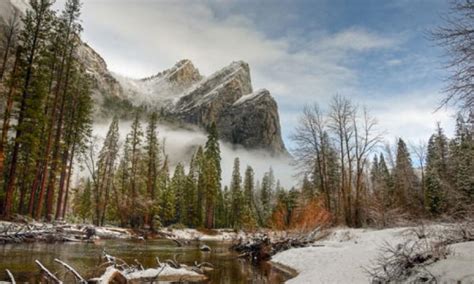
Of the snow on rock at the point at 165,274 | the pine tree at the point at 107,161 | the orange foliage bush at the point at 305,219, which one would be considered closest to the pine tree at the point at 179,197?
the pine tree at the point at 107,161

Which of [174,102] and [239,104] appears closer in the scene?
[239,104]

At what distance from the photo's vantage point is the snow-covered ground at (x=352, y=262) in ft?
18.5

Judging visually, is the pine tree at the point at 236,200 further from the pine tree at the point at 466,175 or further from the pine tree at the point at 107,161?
the pine tree at the point at 466,175

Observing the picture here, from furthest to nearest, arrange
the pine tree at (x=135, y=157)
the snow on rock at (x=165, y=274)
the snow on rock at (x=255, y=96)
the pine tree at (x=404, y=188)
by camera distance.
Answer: the snow on rock at (x=255, y=96)
the pine tree at (x=135, y=157)
the pine tree at (x=404, y=188)
the snow on rock at (x=165, y=274)

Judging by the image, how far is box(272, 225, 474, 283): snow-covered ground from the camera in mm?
5652

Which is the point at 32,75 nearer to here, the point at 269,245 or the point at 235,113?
the point at 269,245

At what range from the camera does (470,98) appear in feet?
25.0

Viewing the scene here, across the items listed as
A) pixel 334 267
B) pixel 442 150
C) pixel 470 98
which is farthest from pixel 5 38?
pixel 442 150

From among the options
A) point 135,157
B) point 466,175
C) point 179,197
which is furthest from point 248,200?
point 466,175

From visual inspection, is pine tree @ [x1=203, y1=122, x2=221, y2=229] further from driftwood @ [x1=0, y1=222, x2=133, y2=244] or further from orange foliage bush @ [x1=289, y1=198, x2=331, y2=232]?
orange foliage bush @ [x1=289, y1=198, x2=331, y2=232]

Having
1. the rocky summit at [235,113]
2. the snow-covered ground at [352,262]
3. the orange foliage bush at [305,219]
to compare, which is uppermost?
the rocky summit at [235,113]

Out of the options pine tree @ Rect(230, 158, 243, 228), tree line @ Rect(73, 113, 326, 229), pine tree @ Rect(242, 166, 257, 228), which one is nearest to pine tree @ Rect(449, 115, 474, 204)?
tree line @ Rect(73, 113, 326, 229)

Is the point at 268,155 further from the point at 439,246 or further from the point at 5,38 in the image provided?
the point at 439,246

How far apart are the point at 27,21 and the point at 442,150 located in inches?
2017
